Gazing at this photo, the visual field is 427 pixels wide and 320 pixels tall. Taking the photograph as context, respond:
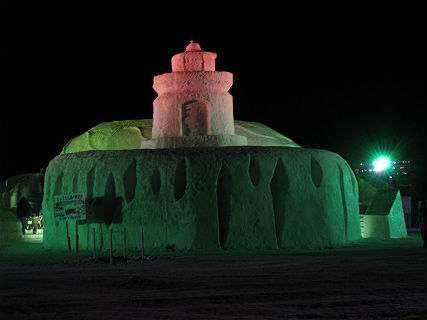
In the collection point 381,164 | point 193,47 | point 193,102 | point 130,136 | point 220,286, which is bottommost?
point 220,286

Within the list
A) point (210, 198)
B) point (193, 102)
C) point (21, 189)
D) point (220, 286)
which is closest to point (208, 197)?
point (210, 198)

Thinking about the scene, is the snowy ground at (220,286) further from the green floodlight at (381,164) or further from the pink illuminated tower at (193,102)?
the green floodlight at (381,164)

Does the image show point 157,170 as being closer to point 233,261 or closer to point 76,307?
point 233,261

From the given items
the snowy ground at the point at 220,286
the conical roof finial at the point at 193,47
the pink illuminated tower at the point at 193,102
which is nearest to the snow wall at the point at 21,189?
the pink illuminated tower at the point at 193,102

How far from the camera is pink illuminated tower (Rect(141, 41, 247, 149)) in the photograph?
21.8 m

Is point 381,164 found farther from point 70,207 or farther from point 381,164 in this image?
point 70,207

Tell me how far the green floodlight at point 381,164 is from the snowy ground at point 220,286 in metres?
26.4

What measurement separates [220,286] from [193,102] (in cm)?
1148

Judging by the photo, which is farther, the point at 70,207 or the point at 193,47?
the point at 193,47

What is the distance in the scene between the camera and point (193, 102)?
21.9m

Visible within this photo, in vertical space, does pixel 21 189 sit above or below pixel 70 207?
above

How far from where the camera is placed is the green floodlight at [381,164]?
42.8m

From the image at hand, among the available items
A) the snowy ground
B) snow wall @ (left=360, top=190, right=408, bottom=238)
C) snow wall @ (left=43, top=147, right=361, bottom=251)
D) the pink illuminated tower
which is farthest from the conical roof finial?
snow wall @ (left=360, top=190, right=408, bottom=238)

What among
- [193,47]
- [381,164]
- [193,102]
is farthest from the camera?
[381,164]
